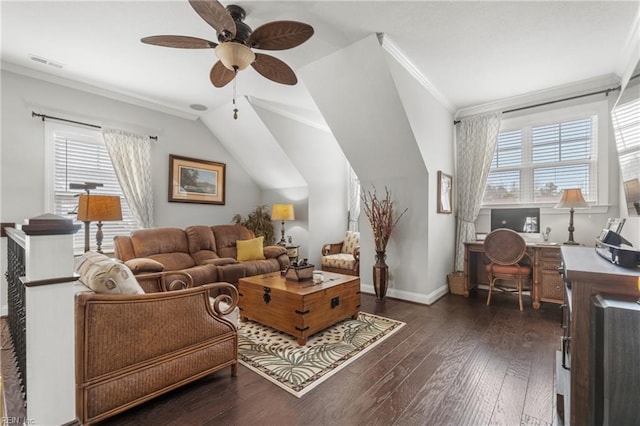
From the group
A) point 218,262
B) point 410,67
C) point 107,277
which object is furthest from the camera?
point 218,262

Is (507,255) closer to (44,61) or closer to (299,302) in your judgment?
(299,302)

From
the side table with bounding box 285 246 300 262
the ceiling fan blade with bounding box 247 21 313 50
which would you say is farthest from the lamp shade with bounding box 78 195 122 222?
the side table with bounding box 285 246 300 262

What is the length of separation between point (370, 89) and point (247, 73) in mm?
1529

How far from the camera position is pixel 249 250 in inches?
180

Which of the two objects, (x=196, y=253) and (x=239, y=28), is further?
(x=196, y=253)

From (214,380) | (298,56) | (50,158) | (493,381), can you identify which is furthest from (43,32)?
(493,381)

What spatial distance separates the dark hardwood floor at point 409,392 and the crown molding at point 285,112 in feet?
11.8

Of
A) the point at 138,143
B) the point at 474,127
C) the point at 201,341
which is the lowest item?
the point at 201,341

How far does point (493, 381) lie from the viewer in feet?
6.57

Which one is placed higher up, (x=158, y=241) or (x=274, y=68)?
(x=274, y=68)

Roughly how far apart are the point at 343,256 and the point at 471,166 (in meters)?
2.52

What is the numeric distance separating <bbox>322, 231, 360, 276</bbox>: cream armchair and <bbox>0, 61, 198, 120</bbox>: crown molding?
3.38 m

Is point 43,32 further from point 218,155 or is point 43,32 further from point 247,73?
point 218,155

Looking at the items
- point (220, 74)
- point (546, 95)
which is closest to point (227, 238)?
point (220, 74)
